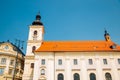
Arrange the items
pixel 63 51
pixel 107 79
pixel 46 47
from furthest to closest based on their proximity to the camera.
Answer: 1. pixel 46 47
2. pixel 63 51
3. pixel 107 79

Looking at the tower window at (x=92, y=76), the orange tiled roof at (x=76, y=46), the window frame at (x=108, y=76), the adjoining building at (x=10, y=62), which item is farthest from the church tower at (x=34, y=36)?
A: the window frame at (x=108, y=76)

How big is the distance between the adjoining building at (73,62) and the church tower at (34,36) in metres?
0.28

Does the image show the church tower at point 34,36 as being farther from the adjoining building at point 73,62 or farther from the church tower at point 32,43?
the adjoining building at point 73,62

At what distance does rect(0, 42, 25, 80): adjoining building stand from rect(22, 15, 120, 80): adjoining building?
5.43 metres

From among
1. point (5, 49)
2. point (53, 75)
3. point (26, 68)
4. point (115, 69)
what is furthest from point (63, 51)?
point (5, 49)

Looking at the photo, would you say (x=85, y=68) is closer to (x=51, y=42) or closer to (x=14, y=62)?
(x=51, y=42)

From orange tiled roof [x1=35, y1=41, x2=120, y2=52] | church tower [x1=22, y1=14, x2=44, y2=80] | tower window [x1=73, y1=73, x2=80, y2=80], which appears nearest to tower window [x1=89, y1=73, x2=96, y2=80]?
tower window [x1=73, y1=73, x2=80, y2=80]

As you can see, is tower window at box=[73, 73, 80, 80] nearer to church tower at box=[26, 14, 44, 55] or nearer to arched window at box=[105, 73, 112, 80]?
arched window at box=[105, 73, 112, 80]

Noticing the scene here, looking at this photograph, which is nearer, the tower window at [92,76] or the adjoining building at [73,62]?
the tower window at [92,76]

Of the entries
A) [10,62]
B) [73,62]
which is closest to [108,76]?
[73,62]

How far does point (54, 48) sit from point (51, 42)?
502 cm

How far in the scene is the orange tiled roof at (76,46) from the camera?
39.0 meters

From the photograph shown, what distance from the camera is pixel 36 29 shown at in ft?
149

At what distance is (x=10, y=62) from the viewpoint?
42.6m
